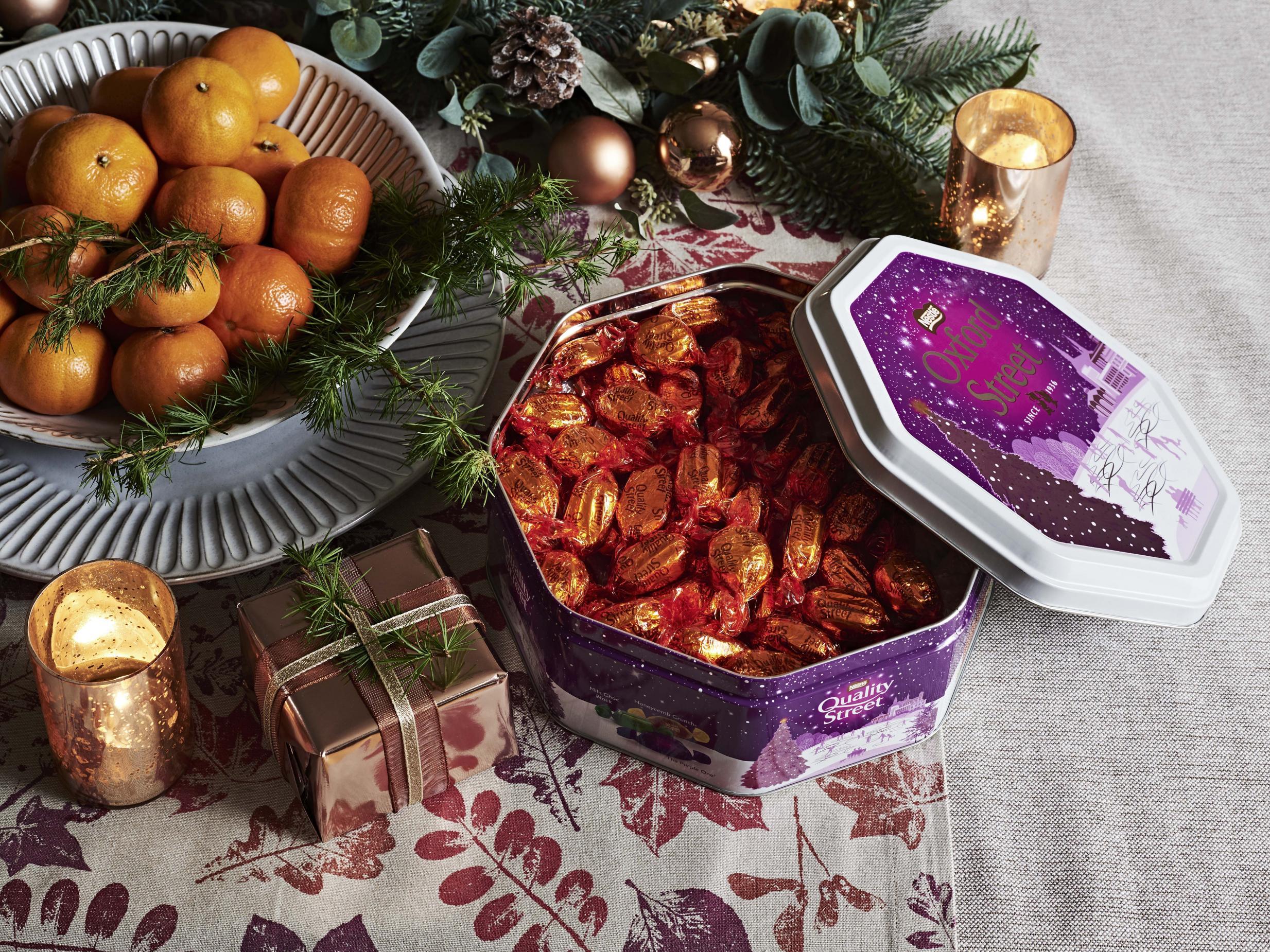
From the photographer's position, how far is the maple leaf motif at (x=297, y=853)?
68 centimetres

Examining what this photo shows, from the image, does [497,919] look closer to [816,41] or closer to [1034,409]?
[1034,409]

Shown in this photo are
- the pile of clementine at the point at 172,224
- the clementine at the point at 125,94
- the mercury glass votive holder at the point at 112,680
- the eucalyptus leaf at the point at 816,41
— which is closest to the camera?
the mercury glass votive holder at the point at 112,680

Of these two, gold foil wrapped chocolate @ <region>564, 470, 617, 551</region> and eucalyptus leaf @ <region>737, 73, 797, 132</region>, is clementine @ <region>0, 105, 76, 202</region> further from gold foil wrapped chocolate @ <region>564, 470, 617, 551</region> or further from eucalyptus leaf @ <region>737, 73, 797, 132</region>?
eucalyptus leaf @ <region>737, 73, 797, 132</region>

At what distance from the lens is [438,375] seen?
762 millimetres

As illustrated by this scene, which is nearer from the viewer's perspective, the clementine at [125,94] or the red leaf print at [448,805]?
the red leaf print at [448,805]

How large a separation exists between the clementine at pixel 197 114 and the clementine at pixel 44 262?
0.09 meters

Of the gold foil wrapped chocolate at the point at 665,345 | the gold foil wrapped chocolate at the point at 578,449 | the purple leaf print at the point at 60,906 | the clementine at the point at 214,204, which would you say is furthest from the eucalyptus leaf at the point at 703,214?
the purple leaf print at the point at 60,906

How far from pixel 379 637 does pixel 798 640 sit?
27 centimetres

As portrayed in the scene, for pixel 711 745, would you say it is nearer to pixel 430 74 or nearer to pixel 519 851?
pixel 519 851

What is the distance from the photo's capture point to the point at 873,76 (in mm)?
982

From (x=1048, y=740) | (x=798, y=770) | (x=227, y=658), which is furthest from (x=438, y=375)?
(x=1048, y=740)

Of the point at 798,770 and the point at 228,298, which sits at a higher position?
the point at 228,298

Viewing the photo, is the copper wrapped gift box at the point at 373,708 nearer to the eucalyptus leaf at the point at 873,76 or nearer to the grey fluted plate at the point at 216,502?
the grey fluted plate at the point at 216,502

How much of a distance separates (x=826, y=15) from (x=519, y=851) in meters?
0.84
